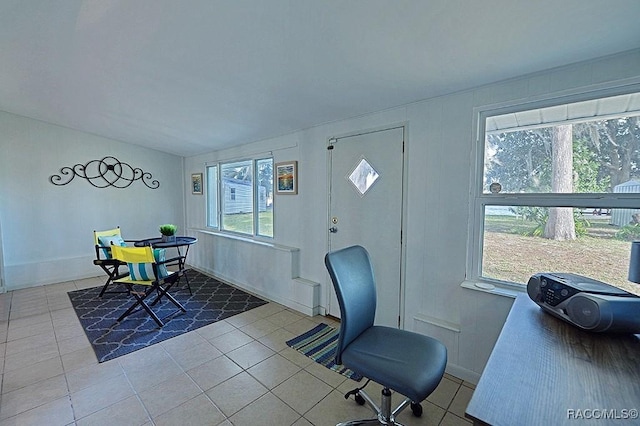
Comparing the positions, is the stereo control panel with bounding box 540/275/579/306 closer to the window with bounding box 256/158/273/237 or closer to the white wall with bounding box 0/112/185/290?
the window with bounding box 256/158/273/237

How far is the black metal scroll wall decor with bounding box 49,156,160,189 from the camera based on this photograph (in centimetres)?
444

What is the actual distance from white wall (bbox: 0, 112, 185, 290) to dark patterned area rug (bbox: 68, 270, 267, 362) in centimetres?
90

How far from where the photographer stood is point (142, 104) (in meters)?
3.12

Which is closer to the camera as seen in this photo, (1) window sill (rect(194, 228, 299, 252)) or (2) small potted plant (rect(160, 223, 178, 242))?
(1) window sill (rect(194, 228, 299, 252))

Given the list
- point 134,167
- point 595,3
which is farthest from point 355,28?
point 134,167

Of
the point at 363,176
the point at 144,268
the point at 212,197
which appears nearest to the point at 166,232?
the point at 144,268

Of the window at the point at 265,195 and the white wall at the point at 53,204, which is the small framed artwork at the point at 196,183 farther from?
the window at the point at 265,195

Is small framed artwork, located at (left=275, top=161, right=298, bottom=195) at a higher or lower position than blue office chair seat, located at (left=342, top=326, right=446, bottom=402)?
higher

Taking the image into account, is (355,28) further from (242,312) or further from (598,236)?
(242,312)

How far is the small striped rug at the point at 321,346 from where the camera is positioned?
7.30 ft

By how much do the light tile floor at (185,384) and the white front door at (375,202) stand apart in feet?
2.85

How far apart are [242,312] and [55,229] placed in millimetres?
3627
